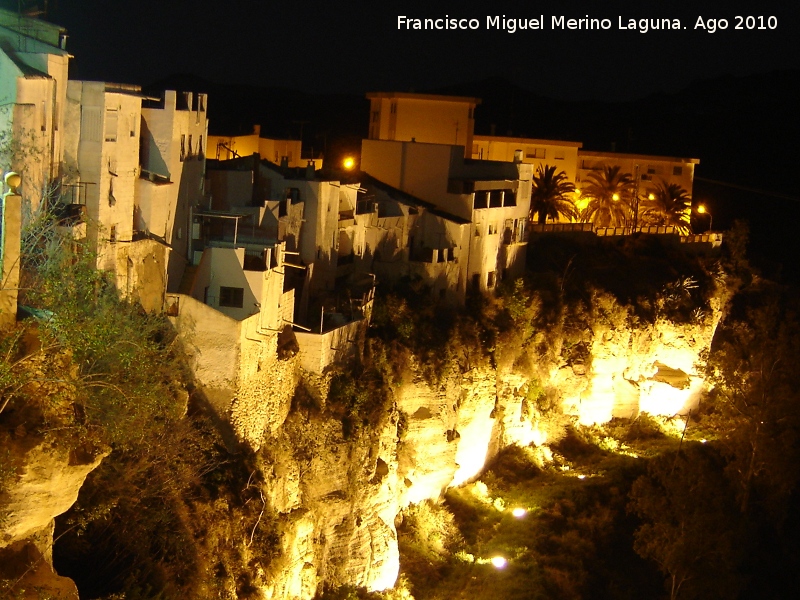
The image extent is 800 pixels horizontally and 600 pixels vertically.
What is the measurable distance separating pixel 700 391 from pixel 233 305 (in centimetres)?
2373

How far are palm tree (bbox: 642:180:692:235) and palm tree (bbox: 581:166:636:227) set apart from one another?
135 cm

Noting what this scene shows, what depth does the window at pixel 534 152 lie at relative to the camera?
4984 centimetres

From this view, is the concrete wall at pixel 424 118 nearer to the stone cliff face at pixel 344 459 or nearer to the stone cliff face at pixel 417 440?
the stone cliff face at pixel 417 440

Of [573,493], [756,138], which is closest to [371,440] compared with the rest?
[573,493]

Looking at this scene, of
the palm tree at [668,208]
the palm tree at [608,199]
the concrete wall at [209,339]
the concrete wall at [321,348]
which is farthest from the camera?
the palm tree at [668,208]

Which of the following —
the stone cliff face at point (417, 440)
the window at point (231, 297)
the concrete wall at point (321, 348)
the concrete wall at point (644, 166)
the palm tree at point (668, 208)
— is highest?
the concrete wall at point (644, 166)

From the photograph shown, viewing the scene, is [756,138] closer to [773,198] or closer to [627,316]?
[773,198]

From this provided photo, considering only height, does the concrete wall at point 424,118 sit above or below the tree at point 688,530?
above

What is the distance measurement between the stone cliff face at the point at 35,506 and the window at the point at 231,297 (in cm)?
827

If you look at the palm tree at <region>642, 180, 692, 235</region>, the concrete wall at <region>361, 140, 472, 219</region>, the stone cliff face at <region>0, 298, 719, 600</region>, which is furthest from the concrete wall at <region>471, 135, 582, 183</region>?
the stone cliff face at <region>0, 298, 719, 600</region>

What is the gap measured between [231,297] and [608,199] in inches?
1097

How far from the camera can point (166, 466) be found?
2222 centimetres

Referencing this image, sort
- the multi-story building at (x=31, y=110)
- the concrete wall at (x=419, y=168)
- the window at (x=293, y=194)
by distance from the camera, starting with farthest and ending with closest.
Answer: the concrete wall at (x=419, y=168) → the window at (x=293, y=194) → the multi-story building at (x=31, y=110)

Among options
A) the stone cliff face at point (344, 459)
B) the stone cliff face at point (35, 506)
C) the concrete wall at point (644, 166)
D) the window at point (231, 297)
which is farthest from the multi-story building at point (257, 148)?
the stone cliff face at point (35, 506)
